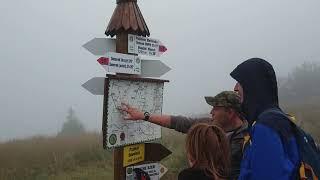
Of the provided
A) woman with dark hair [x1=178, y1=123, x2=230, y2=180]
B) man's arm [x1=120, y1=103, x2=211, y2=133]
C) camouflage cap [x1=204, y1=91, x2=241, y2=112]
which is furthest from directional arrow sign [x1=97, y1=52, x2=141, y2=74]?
woman with dark hair [x1=178, y1=123, x2=230, y2=180]

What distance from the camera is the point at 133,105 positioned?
4.74 metres

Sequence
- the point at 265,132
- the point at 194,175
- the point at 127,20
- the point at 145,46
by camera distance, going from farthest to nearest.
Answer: the point at 145,46 → the point at 127,20 → the point at 194,175 → the point at 265,132

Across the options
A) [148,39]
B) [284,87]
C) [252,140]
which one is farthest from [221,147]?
Result: [284,87]

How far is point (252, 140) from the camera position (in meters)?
2.85

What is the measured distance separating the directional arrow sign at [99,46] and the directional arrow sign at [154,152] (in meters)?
1.16

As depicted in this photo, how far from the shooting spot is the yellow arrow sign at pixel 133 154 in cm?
479

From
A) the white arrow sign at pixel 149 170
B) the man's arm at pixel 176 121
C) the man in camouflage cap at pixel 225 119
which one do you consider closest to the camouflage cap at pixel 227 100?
the man in camouflage cap at pixel 225 119

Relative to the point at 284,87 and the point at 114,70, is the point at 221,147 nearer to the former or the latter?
the point at 114,70

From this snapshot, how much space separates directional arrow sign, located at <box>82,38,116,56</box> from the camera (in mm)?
4496

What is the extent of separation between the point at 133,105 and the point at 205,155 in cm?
163

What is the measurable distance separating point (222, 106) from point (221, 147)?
3.56ft

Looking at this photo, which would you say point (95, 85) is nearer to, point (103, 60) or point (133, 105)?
point (103, 60)

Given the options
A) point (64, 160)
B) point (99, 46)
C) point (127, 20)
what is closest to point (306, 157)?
point (99, 46)

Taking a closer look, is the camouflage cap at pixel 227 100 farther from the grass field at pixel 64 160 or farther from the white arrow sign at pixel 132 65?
the grass field at pixel 64 160
